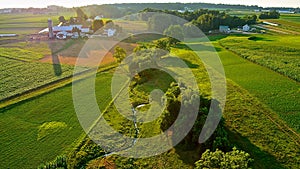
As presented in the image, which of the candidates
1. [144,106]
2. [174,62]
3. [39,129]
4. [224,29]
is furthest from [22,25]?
[144,106]

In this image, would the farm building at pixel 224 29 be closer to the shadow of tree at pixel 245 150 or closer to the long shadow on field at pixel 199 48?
the long shadow on field at pixel 199 48

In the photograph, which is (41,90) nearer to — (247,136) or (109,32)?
(247,136)

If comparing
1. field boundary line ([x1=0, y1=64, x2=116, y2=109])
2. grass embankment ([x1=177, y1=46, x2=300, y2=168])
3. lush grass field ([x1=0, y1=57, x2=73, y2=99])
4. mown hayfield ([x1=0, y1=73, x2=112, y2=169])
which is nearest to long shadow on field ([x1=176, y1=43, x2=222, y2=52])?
grass embankment ([x1=177, y1=46, x2=300, y2=168])

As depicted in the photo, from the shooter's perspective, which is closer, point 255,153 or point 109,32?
point 255,153

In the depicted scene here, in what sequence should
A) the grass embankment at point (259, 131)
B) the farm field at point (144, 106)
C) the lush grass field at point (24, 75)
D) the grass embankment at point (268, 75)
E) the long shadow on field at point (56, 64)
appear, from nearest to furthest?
1. the grass embankment at point (259, 131)
2. the farm field at point (144, 106)
3. the grass embankment at point (268, 75)
4. the lush grass field at point (24, 75)
5. the long shadow on field at point (56, 64)

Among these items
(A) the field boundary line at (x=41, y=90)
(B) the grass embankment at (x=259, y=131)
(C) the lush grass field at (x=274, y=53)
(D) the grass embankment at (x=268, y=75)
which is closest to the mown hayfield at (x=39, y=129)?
(A) the field boundary line at (x=41, y=90)
